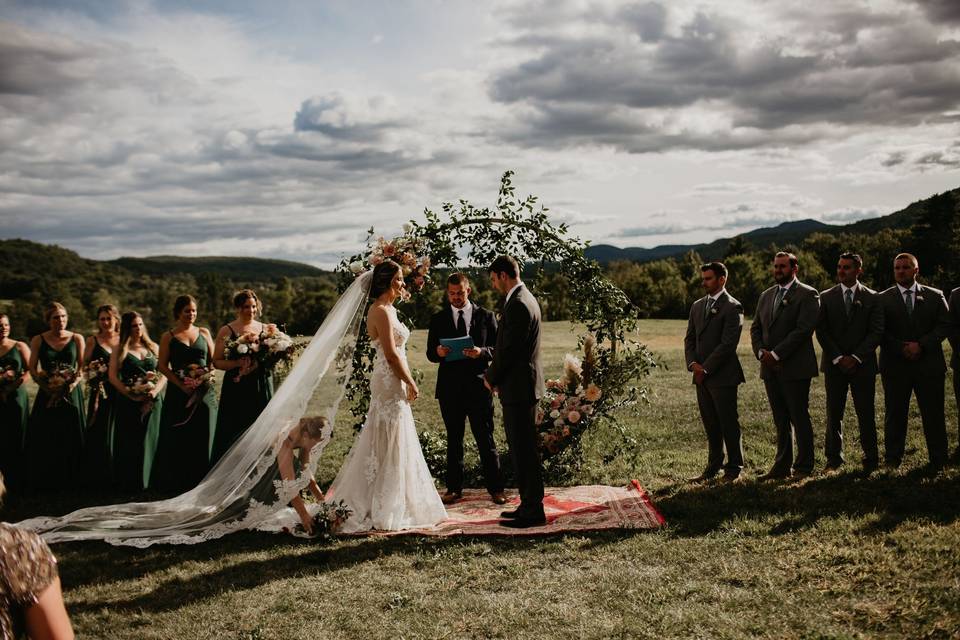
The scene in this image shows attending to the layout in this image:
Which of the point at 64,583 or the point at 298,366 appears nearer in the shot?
the point at 64,583

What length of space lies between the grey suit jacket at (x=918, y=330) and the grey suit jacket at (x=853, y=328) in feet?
0.52

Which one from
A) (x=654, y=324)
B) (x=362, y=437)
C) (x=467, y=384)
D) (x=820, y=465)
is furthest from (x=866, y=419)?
(x=654, y=324)

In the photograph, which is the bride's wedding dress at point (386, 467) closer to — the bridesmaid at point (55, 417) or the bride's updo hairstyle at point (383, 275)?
the bride's updo hairstyle at point (383, 275)

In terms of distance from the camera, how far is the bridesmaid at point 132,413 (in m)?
8.40

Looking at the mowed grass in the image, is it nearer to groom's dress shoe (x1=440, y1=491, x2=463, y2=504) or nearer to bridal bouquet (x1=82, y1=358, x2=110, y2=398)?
groom's dress shoe (x1=440, y1=491, x2=463, y2=504)

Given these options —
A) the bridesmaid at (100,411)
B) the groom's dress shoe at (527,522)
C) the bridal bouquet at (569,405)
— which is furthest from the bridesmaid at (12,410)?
the bridal bouquet at (569,405)

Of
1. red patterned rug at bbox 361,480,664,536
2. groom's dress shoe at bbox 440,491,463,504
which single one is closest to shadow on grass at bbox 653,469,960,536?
red patterned rug at bbox 361,480,664,536

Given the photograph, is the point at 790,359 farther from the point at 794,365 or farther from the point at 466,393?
the point at 466,393

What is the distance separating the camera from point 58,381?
841cm

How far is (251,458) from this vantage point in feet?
22.0

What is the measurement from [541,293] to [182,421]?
15.5ft

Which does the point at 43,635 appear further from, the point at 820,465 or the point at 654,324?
the point at 654,324

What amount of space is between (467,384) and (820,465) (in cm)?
461

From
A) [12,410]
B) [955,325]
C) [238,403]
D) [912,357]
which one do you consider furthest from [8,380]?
[955,325]
